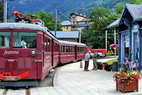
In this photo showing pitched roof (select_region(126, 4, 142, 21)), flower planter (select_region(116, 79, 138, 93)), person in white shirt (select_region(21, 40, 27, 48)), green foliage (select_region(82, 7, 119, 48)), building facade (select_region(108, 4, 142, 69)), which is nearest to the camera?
flower planter (select_region(116, 79, 138, 93))

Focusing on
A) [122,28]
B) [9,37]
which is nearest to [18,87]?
[9,37]

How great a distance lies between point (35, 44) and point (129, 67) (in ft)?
25.6

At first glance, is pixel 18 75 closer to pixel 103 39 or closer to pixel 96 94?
pixel 96 94

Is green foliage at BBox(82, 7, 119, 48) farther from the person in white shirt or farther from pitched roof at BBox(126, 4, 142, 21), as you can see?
the person in white shirt

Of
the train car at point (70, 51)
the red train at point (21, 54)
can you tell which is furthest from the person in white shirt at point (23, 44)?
the train car at point (70, 51)

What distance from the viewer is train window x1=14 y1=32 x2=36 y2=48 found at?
18625 millimetres

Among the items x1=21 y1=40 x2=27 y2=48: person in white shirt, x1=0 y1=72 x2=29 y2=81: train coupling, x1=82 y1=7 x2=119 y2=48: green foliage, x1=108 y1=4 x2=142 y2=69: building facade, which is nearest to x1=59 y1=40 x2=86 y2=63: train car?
x1=108 y1=4 x2=142 y2=69: building facade

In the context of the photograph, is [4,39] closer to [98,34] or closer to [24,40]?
[24,40]

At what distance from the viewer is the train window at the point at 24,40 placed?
1862 centimetres

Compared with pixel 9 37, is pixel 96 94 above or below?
below

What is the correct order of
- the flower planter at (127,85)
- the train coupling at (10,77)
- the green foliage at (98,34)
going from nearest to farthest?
the flower planter at (127,85), the train coupling at (10,77), the green foliage at (98,34)

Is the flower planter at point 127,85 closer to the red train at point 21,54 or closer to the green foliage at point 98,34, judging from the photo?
the red train at point 21,54

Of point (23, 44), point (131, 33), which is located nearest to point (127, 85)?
point (23, 44)

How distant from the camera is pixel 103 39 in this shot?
10456 centimetres
